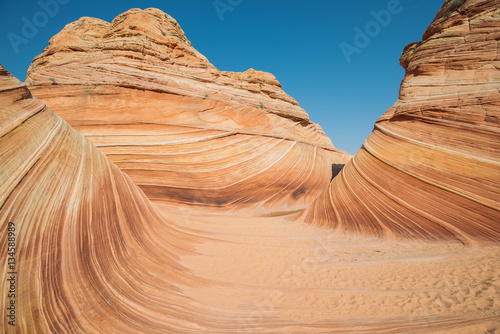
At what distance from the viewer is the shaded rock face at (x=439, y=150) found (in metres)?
4.09

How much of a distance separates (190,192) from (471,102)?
7273mm

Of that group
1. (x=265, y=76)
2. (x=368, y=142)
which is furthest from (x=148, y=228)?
(x=265, y=76)

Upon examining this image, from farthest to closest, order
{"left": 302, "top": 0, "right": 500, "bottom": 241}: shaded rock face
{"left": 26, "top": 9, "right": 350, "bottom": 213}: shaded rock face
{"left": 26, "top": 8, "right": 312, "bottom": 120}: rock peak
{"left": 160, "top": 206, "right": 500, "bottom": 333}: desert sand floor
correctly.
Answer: {"left": 26, "top": 8, "right": 312, "bottom": 120}: rock peak → {"left": 26, "top": 9, "right": 350, "bottom": 213}: shaded rock face → {"left": 302, "top": 0, "right": 500, "bottom": 241}: shaded rock face → {"left": 160, "top": 206, "right": 500, "bottom": 333}: desert sand floor

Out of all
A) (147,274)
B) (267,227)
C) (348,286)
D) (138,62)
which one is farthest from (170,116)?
(348,286)

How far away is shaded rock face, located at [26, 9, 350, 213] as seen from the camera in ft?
25.0

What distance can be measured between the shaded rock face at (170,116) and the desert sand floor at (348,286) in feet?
11.7

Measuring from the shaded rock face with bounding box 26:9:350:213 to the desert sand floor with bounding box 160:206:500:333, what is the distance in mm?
3563

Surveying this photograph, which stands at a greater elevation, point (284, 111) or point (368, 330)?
point (284, 111)

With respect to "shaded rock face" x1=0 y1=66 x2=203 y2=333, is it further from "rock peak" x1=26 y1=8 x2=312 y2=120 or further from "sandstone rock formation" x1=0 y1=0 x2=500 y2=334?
"rock peak" x1=26 y1=8 x2=312 y2=120

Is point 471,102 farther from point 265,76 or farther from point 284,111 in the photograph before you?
point 265,76

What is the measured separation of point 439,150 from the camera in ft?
15.4

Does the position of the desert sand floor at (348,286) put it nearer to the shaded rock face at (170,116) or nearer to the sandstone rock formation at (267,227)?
the sandstone rock formation at (267,227)

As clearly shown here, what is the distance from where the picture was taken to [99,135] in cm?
747

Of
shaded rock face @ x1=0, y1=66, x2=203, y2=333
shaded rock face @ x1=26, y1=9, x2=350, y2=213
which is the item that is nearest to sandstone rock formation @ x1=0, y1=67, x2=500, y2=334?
shaded rock face @ x1=0, y1=66, x2=203, y2=333
